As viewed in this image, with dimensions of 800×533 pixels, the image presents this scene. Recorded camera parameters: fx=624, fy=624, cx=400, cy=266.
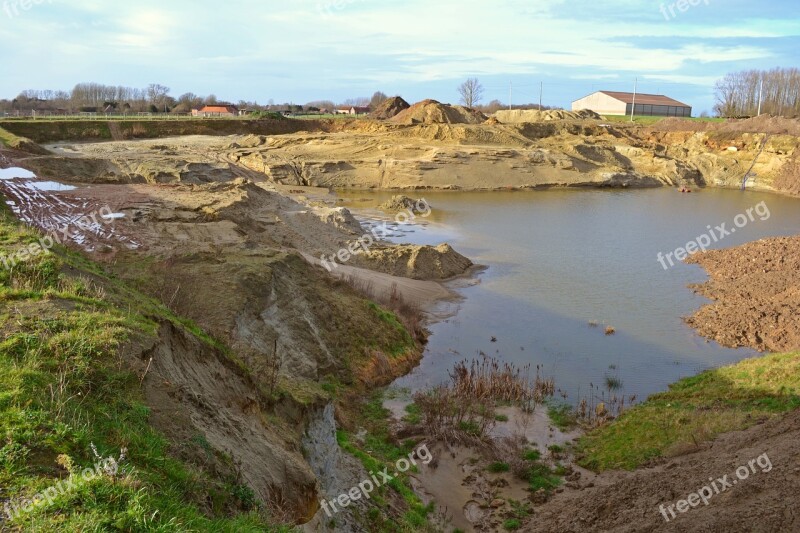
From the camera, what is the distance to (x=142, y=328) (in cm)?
700

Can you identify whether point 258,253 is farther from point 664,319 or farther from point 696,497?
point 664,319

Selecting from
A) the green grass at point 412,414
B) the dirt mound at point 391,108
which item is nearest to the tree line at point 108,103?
the dirt mound at point 391,108

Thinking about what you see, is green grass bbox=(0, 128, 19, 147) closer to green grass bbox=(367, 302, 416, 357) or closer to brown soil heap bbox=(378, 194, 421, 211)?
brown soil heap bbox=(378, 194, 421, 211)

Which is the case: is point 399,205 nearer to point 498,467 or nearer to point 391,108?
point 498,467

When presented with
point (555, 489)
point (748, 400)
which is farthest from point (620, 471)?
point (748, 400)

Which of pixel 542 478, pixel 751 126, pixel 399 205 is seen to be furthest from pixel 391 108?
pixel 542 478

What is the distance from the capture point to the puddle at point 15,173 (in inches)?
983

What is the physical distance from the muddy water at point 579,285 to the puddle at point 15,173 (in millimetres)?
16004

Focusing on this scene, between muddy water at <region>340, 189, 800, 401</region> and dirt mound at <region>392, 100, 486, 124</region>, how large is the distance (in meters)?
20.0

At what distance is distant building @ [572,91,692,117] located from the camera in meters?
92.4

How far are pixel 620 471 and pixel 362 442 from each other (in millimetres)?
4635

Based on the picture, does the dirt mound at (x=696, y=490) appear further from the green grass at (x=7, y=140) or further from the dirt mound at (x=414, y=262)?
the green grass at (x=7, y=140)

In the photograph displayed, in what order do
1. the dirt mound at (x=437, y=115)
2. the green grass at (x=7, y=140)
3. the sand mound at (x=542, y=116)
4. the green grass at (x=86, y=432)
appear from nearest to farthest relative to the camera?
the green grass at (x=86, y=432) < the green grass at (x=7, y=140) < the dirt mound at (x=437, y=115) < the sand mound at (x=542, y=116)

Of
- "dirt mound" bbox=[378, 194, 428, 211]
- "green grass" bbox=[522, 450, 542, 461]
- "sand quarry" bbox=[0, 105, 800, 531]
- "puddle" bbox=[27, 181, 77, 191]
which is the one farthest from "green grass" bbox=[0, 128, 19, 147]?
"green grass" bbox=[522, 450, 542, 461]
